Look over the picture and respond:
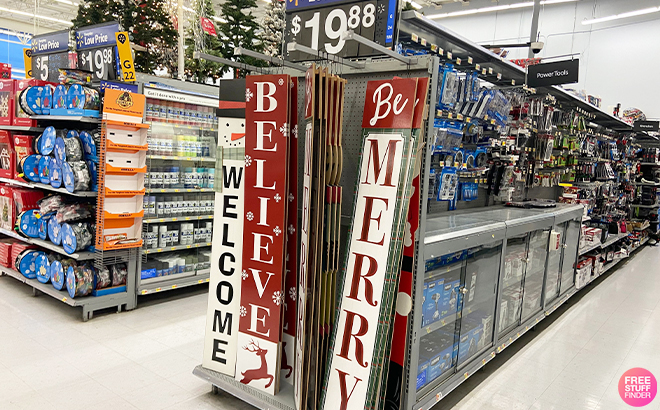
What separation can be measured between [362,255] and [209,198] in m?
3.40

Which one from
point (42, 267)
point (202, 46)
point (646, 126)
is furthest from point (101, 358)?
point (646, 126)

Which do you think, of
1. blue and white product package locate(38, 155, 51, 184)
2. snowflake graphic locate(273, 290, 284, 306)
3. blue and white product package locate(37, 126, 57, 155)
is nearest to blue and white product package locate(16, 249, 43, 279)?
blue and white product package locate(38, 155, 51, 184)

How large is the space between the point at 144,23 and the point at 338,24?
3736mm

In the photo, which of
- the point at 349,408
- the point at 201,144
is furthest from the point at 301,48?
the point at 201,144

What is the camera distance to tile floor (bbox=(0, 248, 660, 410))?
9.25 feet

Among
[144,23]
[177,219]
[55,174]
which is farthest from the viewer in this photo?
[144,23]

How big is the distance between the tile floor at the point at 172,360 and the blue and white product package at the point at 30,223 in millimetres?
655

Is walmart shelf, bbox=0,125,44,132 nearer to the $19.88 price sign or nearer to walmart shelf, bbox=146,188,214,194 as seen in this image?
walmart shelf, bbox=146,188,214,194

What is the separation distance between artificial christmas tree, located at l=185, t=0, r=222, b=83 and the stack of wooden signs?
10.9 feet

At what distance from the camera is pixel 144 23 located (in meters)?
5.34

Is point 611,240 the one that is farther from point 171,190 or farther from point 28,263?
point 28,263

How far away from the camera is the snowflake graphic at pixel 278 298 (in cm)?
249

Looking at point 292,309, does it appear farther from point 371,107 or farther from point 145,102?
point 145,102

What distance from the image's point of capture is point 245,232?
102 inches
